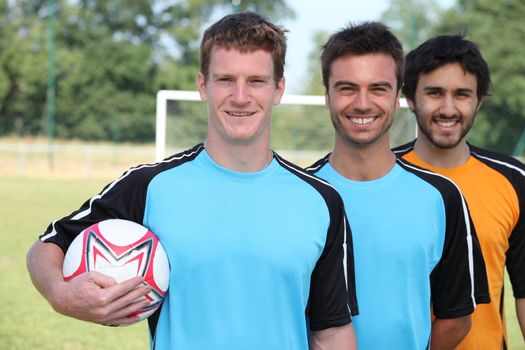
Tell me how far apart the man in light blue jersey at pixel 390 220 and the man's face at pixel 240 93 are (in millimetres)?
370

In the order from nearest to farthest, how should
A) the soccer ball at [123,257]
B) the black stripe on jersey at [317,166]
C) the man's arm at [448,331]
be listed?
1. the soccer ball at [123,257]
2. the man's arm at [448,331]
3. the black stripe on jersey at [317,166]

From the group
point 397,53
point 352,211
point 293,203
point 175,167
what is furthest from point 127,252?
point 397,53

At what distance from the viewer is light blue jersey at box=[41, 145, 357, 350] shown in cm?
213

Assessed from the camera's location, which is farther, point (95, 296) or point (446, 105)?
point (446, 105)

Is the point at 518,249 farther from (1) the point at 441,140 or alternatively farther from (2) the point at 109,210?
(2) the point at 109,210

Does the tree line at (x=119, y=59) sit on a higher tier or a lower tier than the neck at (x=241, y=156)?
higher

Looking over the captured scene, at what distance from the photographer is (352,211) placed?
2484 mm

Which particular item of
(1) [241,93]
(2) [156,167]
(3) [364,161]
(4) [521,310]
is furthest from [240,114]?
(4) [521,310]

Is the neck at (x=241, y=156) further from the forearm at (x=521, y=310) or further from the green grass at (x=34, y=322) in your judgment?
the green grass at (x=34, y=322)

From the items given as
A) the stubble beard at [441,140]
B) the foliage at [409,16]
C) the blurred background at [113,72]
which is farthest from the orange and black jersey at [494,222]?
the foliage at [409,16]

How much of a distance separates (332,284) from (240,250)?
34cm

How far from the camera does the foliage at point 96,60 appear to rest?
1264 inches

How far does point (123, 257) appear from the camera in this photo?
210cm

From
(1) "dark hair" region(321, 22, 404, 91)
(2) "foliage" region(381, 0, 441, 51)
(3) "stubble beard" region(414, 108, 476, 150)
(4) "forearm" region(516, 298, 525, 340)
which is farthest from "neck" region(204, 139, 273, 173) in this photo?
(2) "foliage" region(381, 0, 441, 51)
